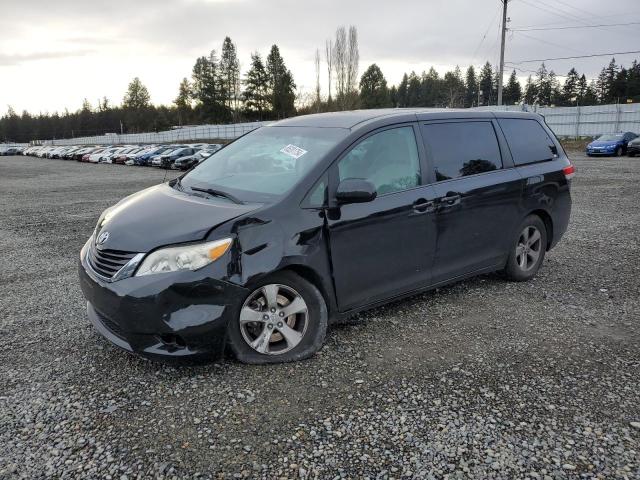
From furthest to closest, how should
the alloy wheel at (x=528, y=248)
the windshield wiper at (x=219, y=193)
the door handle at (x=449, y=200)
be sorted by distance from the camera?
the alloy wheel at (x=528, y=248) < the door handle at (x=449, y=200) < the windshield wiper at (x=219, y=193)

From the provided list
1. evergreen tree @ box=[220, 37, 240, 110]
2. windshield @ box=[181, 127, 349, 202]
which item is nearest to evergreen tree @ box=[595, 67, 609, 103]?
evergreen tree @ box=[220, 37, 240, 110]

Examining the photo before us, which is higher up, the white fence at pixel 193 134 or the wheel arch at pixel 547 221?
the white fence at pixel 193 134

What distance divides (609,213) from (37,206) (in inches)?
513

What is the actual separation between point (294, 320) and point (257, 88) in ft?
274

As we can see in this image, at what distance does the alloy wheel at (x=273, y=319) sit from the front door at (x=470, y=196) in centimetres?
142

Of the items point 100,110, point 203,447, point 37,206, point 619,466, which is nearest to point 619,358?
point 619,466

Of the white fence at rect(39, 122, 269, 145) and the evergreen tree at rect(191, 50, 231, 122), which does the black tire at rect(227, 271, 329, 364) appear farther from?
the evergreen tree at rect(191, 50, 231, 122)

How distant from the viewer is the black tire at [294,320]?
3.27m

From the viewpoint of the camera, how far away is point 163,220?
336 centimetres

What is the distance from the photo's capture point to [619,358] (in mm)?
3551

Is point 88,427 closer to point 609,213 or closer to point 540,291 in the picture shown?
point 540,291

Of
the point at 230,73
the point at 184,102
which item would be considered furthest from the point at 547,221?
the point at 184,102

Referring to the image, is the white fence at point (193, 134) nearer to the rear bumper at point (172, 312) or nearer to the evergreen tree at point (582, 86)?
the rear bumper at point (172, 312)

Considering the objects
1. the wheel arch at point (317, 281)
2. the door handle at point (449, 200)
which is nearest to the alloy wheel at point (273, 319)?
the wheel arch at point (317, 281)
